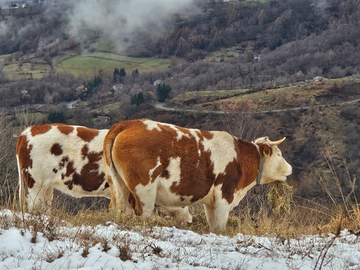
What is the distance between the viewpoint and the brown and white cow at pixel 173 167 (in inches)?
284

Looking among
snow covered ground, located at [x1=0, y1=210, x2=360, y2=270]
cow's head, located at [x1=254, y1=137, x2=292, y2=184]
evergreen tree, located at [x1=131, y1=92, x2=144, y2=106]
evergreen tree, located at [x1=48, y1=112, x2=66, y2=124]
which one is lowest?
evergreen tree, located at [x1=131, y1=92, x2=144, y2=106]

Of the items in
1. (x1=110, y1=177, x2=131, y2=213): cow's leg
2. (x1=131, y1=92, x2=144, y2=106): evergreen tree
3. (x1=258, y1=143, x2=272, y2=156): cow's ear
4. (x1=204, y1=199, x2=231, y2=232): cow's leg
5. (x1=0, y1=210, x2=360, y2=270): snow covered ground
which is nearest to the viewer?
(x1=0, y1=210, x2=360, y2=270): snow covered ground

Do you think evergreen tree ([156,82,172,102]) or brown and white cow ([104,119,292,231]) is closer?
brown and white cow ([104,119,292,231])

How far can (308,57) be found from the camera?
7653 inches

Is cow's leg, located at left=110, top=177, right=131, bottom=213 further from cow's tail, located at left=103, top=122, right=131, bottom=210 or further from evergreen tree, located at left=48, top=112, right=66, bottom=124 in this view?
evergreen tree, located at left=48, top=112, right=66, bottom=124

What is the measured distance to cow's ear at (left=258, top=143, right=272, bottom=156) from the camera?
9.10 m

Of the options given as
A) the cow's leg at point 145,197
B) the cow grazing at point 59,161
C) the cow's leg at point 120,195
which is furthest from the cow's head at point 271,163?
the cow grazing at point 59,161

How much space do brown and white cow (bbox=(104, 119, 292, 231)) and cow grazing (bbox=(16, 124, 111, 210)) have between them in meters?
2.62

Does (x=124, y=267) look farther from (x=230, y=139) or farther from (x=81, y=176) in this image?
(x=81, y=176)

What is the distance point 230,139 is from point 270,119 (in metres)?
92.4

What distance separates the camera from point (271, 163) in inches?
364

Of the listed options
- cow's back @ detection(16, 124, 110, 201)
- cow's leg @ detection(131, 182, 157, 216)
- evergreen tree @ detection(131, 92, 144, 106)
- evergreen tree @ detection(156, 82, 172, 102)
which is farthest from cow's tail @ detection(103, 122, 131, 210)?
evergreen tree @ detection(156, 82, 172, 102)

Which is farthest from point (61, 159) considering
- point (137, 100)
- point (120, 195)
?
point (137, 100)

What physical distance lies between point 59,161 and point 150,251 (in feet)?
19.6
